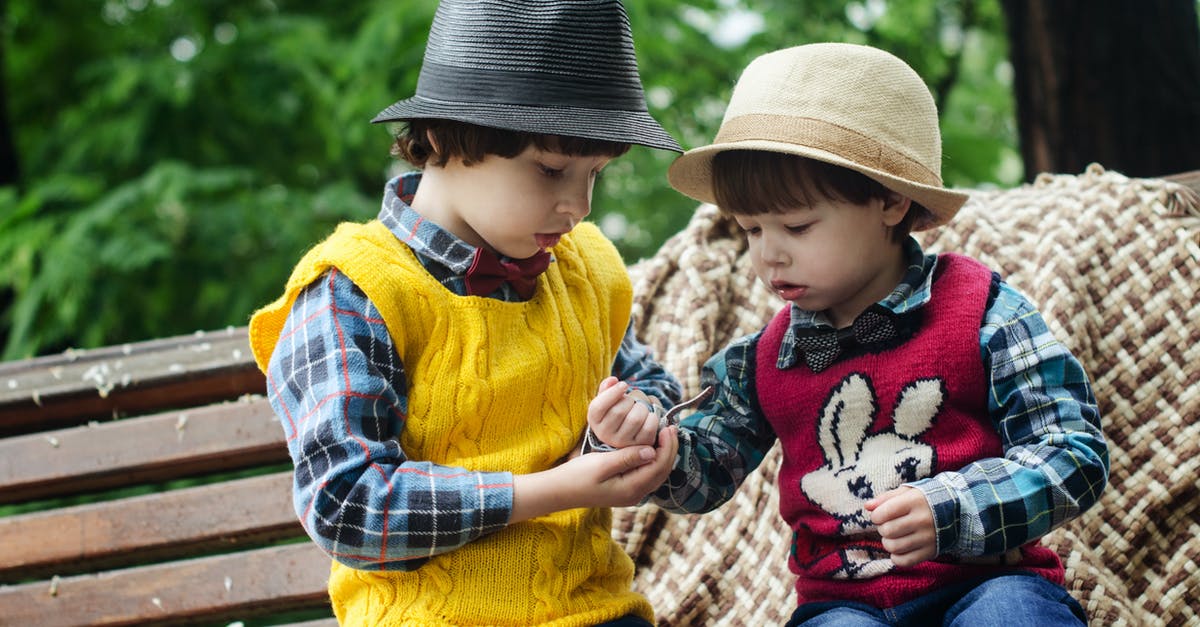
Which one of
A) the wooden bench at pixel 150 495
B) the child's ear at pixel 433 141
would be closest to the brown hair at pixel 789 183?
the child's ear at pixel 433 141

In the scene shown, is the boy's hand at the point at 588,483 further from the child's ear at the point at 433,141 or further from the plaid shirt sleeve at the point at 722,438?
the child's ear at the point at 433,141

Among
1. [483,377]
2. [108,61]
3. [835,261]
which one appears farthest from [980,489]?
[108,61]

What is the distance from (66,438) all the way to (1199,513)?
2.35 meters

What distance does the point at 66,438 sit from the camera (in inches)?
107

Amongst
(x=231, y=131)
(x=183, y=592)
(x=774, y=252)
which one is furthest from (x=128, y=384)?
(x=231, y=131)

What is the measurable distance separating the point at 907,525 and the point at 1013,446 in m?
0.22

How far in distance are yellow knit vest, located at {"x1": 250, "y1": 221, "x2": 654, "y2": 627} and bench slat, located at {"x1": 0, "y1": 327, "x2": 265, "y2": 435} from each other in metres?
0.94

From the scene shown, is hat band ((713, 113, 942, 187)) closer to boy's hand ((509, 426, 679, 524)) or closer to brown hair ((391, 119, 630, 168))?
brown hair ((391, 119, 630, 168))

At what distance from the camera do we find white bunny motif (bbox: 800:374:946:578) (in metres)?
1.75

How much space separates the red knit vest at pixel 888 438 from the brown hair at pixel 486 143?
481mm

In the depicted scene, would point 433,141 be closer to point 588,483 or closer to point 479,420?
point 479,420

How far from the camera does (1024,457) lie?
1656 millimetres

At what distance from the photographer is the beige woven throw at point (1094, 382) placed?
2250mm

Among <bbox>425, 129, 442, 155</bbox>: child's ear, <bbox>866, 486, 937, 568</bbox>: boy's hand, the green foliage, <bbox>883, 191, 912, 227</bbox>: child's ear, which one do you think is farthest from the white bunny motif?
the green foliage
